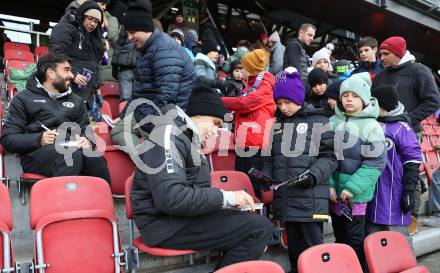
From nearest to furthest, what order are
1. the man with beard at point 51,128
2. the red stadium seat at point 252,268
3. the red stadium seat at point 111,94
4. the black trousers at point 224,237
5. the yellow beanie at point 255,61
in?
1. the red stadium seat at point 252,268
2. the black trousers at point 224,237
3. the man with beard at point 51,128
4. the yellow beanie at point 255,61
5. the red stadium seat at point 111,94

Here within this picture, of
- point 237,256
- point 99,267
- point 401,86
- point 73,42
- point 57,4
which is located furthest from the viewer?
point 57,4

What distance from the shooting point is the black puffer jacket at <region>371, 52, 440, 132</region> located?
3.55 metres

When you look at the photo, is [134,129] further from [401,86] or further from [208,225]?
[401,86]

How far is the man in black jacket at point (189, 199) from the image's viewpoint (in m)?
2.08

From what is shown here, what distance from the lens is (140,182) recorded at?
224 centimetres

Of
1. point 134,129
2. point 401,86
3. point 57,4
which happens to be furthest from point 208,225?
point 57,4

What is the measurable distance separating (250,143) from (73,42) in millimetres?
2027

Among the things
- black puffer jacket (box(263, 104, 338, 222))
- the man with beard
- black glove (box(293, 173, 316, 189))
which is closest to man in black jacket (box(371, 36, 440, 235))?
black puffer jacket (box(263, 104, 338, 222))

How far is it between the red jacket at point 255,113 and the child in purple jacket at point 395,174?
86cm

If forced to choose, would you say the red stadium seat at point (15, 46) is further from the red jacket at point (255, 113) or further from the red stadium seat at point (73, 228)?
the red stadium seat at point (73, 228)

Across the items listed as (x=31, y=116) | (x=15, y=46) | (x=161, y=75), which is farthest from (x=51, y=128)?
(x=15, y=46)

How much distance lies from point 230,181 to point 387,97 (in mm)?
1329

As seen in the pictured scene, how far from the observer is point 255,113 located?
136 inches

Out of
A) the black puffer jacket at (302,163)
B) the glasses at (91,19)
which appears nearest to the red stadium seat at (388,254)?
the black puffer jacket at (302,163)
